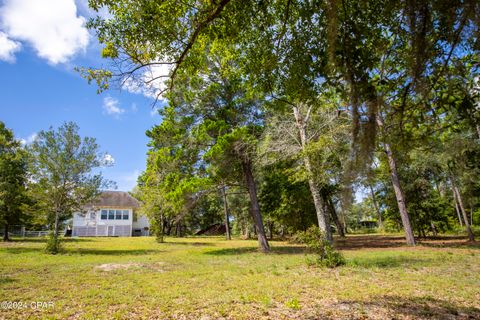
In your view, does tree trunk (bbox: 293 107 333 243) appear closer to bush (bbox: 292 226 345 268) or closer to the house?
bush (bbox: 292 226 345 268)

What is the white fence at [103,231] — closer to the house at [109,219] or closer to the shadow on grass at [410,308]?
the house at [109,219]

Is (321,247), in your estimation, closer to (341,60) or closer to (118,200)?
(341,60)

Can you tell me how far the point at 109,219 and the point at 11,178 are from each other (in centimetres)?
1873

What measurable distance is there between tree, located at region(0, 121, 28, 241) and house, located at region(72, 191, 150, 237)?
14.2 meters

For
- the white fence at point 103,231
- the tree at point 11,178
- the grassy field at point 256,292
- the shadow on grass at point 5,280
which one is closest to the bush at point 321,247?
the grassy field at point 256,292

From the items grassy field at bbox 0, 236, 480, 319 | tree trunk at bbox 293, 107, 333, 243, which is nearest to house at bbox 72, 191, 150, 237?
tree trunk at bbox 293, 107, 333, 243

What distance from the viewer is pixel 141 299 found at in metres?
5.72

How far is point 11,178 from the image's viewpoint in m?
21.8

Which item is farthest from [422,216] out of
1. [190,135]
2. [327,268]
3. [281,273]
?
[190,135]

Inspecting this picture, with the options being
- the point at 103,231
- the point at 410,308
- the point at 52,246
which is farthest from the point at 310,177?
the point at 103,231

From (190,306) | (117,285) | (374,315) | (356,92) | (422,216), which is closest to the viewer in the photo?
(356,92)

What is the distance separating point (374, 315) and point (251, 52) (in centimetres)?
515

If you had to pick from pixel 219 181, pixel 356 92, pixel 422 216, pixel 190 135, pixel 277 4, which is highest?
pixel 190 135

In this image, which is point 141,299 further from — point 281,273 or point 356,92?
point 356,92
